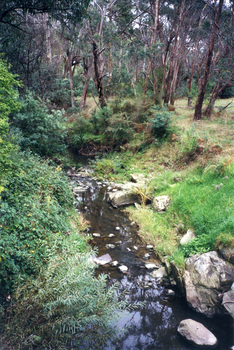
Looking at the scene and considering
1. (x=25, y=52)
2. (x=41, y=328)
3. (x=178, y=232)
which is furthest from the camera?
(x=25, y=52)

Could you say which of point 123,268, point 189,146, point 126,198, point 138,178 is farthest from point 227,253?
point 138,178

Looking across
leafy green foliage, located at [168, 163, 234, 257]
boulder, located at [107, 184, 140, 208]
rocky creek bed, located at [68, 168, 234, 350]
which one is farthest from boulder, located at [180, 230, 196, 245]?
boulder, located at [107, 184, 140, 208]

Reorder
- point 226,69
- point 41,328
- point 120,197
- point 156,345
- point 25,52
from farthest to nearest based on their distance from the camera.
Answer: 1. point 226,69
2. point 25,52
3. point 120,197
4. point 156,345
5. point 41,328

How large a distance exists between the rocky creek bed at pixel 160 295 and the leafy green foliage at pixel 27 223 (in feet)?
4.75

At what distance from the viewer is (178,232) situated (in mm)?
6094

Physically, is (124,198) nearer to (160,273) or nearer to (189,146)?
(189,146)

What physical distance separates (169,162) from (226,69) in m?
7.12

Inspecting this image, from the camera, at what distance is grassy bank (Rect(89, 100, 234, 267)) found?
509 cm

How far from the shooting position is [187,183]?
7.39 m

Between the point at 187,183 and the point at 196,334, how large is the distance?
4.62 metres

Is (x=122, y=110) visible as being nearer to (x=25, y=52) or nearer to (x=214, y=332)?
(x=25, y=52)

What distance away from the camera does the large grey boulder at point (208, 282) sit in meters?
4.01

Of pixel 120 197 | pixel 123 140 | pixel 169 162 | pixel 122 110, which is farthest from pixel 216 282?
pixel 122 110

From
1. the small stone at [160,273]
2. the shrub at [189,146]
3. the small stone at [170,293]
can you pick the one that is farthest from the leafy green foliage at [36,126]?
the small stone at [170,293]
